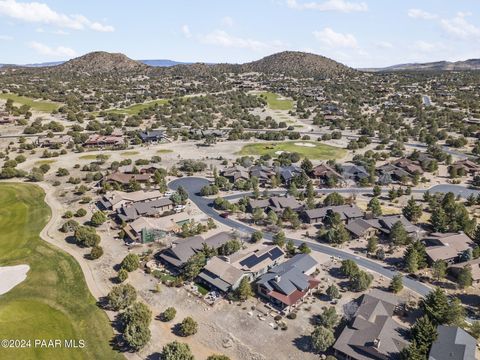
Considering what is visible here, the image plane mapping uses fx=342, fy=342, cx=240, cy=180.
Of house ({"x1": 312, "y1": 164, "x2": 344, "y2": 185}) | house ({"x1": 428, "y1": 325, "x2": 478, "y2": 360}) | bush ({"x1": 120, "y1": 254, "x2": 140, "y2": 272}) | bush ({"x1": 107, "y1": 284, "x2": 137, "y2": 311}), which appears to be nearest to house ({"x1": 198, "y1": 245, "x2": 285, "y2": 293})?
bush ({"x1": 107, "y1": 284, "x2": 137, "y2": 311})

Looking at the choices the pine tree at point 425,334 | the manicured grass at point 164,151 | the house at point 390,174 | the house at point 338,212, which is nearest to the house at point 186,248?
the house at point 338,212

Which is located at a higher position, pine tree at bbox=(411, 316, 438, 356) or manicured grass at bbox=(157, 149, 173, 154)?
manicured grass at bbox=(157, 149, 173, 154)

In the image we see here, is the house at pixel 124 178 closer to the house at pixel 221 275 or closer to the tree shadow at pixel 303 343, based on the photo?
the house at pixel 221 275

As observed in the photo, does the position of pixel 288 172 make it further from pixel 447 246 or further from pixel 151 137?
pixel 151 137

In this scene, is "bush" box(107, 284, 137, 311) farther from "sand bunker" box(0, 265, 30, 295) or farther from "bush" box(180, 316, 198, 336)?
"sand bunker" box(0, 265, 30, 295)

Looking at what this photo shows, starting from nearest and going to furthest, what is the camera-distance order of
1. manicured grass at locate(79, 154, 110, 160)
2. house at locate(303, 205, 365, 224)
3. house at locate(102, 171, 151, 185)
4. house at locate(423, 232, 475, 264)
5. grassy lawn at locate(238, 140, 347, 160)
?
house at locate(423, 232, 475, 264)
house at locate(303, 205, 365, 224)
house at locate(102, 171, 151, 185)
manicured grass at locate(79, 154, 110, 160)
grassy lawn at locate(238, 140, 347, 160)

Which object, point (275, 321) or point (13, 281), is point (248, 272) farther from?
point (13, 281)
